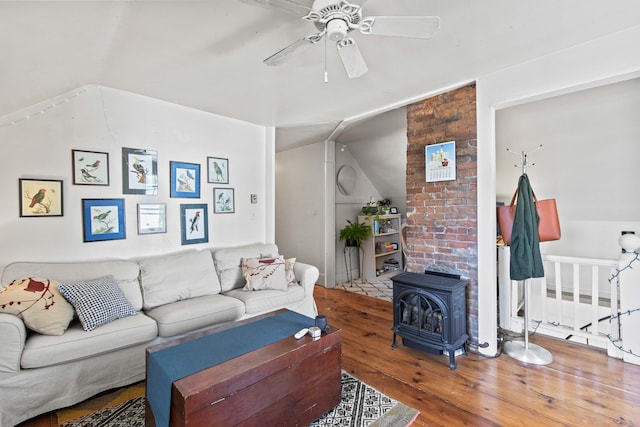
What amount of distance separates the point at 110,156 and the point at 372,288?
150 inches

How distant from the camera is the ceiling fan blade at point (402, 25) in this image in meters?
1.37

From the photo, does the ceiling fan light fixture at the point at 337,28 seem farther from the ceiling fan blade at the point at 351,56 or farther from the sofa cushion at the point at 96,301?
the sofa cushion at the point at 96,301

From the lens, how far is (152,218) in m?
3.01

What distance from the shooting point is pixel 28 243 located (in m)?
2.38

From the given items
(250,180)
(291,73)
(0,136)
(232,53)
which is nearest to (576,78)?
(291,73)

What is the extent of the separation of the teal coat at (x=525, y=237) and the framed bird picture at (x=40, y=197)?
3.82 meters

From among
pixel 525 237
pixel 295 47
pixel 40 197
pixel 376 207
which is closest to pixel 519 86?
pixel 525 237

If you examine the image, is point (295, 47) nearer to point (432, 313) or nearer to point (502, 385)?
point (432, 313)

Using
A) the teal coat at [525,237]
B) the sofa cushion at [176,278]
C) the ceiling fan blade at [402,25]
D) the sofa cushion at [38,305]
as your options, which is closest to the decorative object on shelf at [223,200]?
the sofa cushion at [176,278]

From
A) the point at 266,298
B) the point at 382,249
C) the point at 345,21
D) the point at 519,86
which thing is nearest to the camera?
the point at 345,21

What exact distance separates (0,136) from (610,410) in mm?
4577

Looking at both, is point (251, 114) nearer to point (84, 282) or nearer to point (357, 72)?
point (357, 72)

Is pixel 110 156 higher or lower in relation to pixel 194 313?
higher

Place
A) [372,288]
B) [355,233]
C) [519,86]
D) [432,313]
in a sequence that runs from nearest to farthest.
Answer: [519,86]
[432,313]
[372,288]
[355,233]
